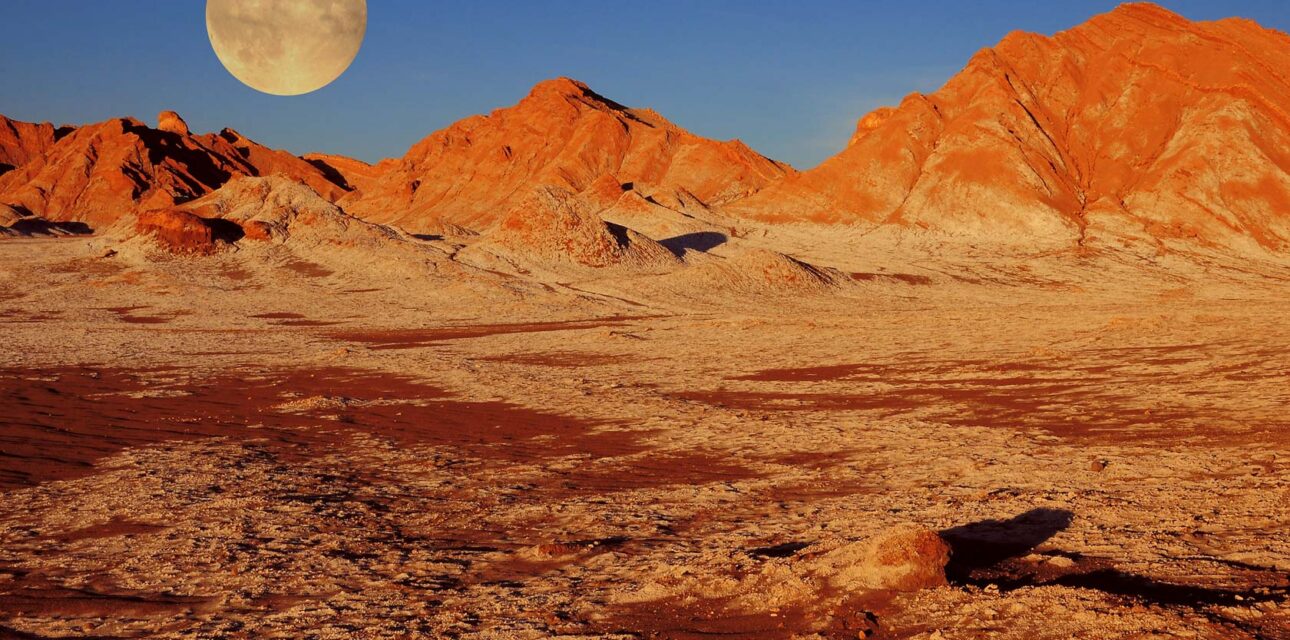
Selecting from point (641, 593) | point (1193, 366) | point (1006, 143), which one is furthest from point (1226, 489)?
point (1006, 143)

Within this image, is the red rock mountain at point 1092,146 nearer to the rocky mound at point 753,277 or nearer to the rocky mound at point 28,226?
the rocky mound at point 753,277

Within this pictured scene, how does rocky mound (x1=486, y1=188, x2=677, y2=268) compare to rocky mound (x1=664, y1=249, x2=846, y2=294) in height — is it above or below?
above

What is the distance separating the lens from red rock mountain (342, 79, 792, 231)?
4173 inches

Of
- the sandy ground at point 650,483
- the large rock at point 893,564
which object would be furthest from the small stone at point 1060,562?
the large rock at point 893,564

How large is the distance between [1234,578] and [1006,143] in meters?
73.2

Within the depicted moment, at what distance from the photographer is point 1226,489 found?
357 inches

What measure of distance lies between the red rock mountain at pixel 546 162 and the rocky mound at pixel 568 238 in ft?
114

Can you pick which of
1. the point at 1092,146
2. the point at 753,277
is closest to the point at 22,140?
the point at 753,277

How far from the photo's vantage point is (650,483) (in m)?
10.9

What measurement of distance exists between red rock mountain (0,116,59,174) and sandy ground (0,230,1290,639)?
150 meters

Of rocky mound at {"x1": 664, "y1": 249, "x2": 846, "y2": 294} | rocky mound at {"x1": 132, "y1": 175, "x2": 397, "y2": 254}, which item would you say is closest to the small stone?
rocky mound at {"x1": 664, "y1": 249, "x2": 846, "y2": 294}

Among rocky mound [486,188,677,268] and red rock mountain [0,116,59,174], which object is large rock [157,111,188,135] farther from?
rocky mound [486,188,677,268]

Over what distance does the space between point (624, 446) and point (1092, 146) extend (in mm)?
74557

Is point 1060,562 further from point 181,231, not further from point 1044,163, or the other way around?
point 1044,163
